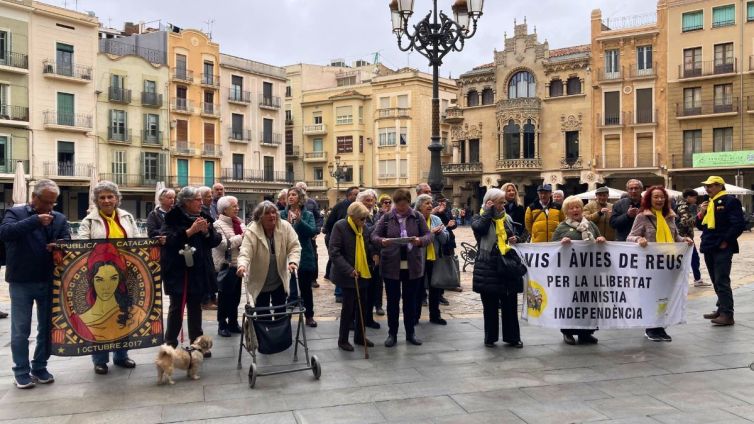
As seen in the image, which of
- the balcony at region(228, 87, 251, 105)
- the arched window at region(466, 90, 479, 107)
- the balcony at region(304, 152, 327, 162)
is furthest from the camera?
the balcony at region(304, 152, 327, 162)

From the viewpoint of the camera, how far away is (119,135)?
138ft

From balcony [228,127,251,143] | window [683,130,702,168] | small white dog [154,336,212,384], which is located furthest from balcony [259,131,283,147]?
small white dog [154,336,212,384]

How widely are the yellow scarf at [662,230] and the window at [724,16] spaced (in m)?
37.7

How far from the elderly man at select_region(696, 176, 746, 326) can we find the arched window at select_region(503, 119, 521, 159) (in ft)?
122

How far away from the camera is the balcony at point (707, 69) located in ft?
126

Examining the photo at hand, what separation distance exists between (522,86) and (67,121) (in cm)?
2987

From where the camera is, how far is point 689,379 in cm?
580

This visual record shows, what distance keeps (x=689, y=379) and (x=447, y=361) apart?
7.34ft

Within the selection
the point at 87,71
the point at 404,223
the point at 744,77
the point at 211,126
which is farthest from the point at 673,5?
the point at 404,223

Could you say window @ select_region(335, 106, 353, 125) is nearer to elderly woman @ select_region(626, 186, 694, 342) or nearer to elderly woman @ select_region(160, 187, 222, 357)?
elderly woman @ select_region(626, 186, 694, 342)

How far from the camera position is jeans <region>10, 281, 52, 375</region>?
18.5ft

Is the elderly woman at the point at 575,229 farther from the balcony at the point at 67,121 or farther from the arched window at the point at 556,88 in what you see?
the arched window at the point at 556,88

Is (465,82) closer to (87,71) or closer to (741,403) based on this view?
(87,71)

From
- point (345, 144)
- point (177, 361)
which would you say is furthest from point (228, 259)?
point (345, 144)
